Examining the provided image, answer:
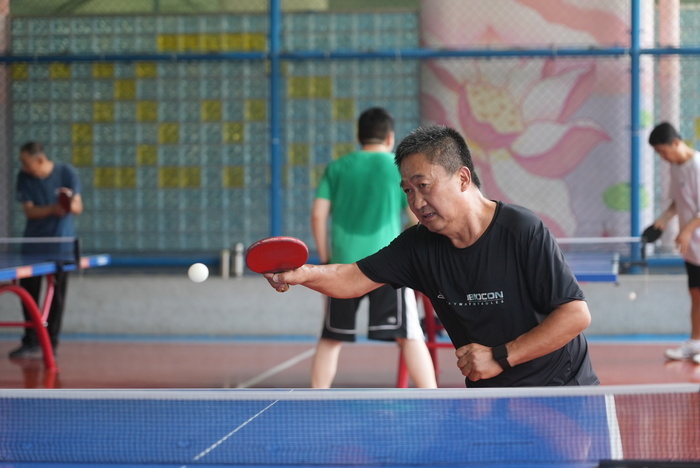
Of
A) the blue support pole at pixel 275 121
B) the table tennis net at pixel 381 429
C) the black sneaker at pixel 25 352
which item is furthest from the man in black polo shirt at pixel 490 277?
the blue support pole at pixel 275 121

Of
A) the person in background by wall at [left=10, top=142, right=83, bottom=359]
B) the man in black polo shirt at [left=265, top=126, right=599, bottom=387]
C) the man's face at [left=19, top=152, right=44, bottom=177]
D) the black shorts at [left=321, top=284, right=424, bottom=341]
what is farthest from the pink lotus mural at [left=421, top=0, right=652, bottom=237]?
the man in black polo shirt at [left=265, top=126, right=599, bottom=387]

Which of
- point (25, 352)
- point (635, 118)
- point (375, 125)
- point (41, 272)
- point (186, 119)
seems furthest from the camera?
point (186, 119)

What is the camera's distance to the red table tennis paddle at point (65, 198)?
6.68 metres

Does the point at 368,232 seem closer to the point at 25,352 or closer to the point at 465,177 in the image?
the point at 465,177

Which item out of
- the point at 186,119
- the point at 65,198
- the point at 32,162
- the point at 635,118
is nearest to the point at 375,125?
the point at 65,198

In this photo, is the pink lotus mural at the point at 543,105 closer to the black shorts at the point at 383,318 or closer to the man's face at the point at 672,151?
the man's face at the point at 672,151

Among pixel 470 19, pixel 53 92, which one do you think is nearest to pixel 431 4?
pixel 470 19

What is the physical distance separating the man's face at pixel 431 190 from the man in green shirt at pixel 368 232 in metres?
2.13

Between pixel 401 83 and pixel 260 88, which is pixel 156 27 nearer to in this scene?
pixel 260 88

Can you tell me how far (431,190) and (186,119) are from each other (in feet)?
20.4

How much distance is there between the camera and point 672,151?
6.23 metres

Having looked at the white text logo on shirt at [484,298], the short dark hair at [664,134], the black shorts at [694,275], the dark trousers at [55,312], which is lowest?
the dark trousers at [55,312]

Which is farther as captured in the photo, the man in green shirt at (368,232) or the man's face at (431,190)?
the man in green shirt at (368,232)

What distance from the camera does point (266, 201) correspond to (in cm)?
838
